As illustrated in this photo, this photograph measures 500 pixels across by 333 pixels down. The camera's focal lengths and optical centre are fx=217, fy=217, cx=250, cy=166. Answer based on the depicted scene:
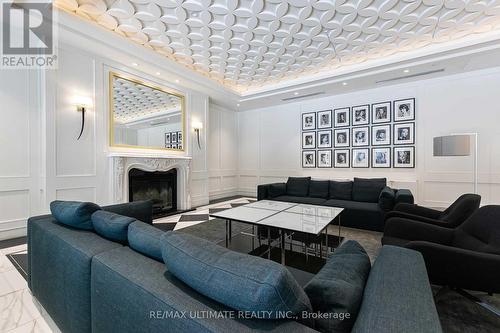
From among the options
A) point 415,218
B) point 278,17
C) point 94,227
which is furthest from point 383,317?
point 278,17

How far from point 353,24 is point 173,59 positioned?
10.3ft

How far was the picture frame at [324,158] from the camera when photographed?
566 centimetres

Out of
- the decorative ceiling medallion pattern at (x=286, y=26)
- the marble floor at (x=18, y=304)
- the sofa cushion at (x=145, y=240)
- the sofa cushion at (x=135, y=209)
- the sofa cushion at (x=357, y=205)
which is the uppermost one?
the decorative ceiling medallion pattern at (x=286, y=26)

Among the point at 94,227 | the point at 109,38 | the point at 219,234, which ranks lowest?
the point at 219,234

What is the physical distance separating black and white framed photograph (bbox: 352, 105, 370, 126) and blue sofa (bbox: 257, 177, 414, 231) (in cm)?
160

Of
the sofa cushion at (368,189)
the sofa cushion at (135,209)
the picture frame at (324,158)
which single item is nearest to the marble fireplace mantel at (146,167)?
the sofa cushion at (135,209)

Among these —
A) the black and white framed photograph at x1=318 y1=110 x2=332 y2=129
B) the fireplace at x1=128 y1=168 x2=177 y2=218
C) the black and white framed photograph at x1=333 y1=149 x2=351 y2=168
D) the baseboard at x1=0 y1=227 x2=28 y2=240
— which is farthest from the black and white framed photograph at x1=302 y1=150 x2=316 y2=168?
the baseboard at x1=0 y1=227 x2=28 y2=240

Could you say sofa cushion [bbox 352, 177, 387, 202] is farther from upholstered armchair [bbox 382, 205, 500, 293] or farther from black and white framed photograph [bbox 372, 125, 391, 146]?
upholstered armchair [bbox 382, 205, 500, 293]

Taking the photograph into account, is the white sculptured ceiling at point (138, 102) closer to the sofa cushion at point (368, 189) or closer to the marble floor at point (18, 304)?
the marble floor at point (18, 304)

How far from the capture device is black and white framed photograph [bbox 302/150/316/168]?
5918 millimetres

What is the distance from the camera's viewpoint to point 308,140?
19.7 feet

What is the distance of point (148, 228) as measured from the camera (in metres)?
1.23

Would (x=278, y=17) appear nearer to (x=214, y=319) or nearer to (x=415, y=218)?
(x=415, y=218)

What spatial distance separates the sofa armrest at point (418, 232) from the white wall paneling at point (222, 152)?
4.84 metres
